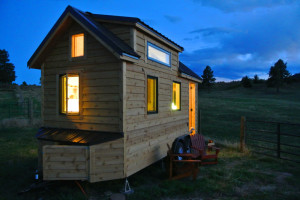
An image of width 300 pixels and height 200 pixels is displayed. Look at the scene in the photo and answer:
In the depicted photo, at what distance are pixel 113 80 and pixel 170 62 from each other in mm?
3613

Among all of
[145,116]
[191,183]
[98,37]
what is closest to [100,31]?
[98,37]

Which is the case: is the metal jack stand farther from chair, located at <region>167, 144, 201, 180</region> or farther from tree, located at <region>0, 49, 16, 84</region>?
tree, located at <region>0, 49, 16, 84</region>

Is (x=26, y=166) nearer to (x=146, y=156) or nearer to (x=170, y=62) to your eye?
(x=146, y=156)

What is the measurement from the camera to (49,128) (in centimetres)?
701

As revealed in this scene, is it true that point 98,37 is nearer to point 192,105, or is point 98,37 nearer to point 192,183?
point 192,183

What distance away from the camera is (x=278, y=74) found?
60.1 metres

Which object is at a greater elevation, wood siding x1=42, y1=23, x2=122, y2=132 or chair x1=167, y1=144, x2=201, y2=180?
wood siding x1=42, y1=23, x2=122, y2=132

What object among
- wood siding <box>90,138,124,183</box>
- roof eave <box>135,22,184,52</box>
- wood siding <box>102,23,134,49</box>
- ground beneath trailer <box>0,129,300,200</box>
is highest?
roof eave <box>135,22,184,52</box>

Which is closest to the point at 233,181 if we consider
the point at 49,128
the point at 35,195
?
the point at 35,195

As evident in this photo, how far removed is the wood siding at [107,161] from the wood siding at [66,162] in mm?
202

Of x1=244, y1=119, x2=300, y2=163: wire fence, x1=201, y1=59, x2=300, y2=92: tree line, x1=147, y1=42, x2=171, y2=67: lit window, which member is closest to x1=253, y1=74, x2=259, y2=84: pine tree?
x1=201, y1=59, x2=300, y2=92: tree line

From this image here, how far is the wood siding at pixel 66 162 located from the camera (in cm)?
516

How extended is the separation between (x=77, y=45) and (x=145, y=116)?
11.1 ft

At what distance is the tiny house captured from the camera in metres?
5.25
